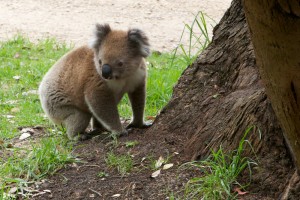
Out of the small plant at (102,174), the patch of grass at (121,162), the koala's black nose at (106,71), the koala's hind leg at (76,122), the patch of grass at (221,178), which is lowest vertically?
the koala's hind leg at (76,122)

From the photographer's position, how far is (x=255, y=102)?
298 cm

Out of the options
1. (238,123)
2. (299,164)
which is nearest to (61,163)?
(238,123)

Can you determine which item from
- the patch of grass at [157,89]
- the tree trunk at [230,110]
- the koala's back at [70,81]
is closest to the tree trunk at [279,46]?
the tree trunk at [230,110]

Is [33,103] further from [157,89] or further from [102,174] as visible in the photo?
[102,174]

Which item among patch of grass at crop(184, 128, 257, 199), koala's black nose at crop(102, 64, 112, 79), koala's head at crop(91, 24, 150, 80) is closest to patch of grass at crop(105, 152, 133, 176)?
patch of grass at crop(184, 128, 257, 199)

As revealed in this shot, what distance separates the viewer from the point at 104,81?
452 cm

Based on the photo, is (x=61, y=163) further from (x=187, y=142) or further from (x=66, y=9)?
(x=66, y=9)

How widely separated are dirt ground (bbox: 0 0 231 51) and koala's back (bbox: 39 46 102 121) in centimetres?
379

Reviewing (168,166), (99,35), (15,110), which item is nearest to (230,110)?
(168,166)

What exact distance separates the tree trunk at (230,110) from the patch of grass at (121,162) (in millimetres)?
350

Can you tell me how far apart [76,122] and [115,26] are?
504cm

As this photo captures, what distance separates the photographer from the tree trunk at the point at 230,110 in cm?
281

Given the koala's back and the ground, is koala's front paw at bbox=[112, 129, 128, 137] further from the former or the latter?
the koala's back

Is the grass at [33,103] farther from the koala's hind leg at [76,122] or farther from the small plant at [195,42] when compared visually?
the koala's hind leg at [76,122]
